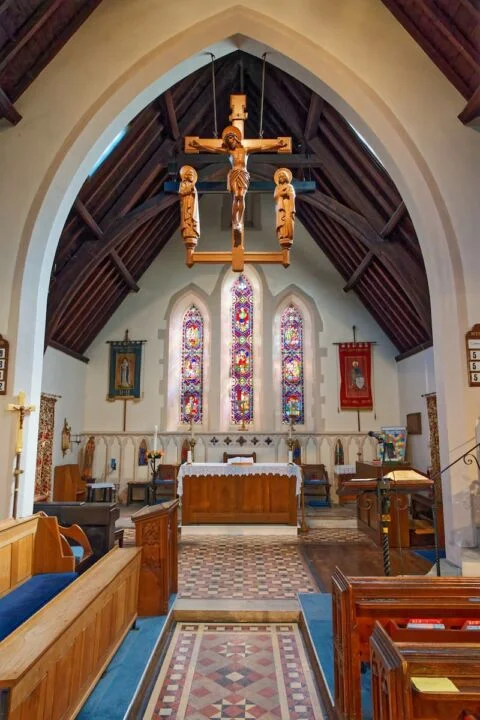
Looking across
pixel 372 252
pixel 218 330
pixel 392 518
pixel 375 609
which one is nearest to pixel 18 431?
pixel 375 609

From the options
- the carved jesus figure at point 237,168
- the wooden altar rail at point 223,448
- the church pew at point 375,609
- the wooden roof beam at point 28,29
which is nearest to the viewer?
the church pew at point 375,609

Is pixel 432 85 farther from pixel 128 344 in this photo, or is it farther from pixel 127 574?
pixel 128 344

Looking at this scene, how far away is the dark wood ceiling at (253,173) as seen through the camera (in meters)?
6.69

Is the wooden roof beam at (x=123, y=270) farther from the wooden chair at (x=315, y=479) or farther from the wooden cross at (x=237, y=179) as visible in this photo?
the wooden chair at (x=315, y=479)

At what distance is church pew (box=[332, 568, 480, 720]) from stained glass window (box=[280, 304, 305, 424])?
782 cm

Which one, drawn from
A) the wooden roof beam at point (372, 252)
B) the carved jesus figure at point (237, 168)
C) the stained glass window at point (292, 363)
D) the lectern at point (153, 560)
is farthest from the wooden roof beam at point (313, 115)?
the lectern at point (153, 560)

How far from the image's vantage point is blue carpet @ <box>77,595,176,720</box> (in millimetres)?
2182

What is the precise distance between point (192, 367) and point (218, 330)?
103 cm

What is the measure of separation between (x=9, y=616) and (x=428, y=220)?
4697mm

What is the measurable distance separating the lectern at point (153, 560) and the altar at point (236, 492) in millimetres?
3354

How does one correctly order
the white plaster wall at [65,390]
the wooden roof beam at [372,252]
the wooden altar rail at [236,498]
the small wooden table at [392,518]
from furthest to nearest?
the white plaster wall at [65,390] → the wooden altar rail at [236,498] → the wooden roof beam at [372,252] → the small wooden table at [392,518]

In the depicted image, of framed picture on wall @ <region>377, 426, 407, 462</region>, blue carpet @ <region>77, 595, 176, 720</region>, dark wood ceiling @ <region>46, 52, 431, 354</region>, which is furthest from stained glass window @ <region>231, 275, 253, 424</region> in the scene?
blue carpet @ <region>77, 595, 176, 720</region>

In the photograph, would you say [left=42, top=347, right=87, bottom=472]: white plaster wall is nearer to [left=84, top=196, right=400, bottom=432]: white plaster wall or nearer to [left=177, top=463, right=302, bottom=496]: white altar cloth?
[left=84, top=196, right=400, bottom=432]: white plaster wall

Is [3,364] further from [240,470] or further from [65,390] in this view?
[65,390]
